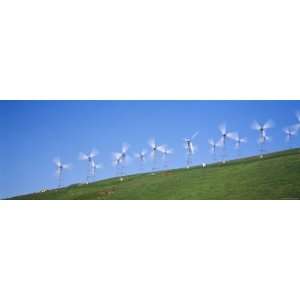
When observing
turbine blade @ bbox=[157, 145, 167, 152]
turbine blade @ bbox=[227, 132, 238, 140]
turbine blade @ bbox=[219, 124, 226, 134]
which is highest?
turbine blade @ bbox=[219, 124, 226, 134]

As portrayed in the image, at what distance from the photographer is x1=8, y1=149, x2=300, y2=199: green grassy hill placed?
10.8 m

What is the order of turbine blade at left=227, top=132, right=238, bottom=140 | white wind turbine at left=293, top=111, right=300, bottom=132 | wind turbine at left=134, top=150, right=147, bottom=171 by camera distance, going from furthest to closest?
wind turbine at left=134, top=150, right=147, bottom=171 → turbine blade at left=227, top=132, right=238, bottom=140 → white wind turbine at left=293, top=111, right=300, bottom=132

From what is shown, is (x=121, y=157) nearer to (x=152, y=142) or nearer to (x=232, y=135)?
(x=152, y=142)

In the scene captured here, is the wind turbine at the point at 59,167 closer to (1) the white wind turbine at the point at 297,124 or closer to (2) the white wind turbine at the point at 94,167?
(2) the white wind turbine at the point at 94,167

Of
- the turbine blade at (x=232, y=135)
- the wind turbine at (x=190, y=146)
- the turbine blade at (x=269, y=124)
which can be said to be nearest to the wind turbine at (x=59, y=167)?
the wind turbine at (x=190, y=146)

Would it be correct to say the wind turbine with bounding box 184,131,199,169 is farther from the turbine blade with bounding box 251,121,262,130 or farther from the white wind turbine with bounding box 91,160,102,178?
the white wind turbine with bounding box 91,160,102,178

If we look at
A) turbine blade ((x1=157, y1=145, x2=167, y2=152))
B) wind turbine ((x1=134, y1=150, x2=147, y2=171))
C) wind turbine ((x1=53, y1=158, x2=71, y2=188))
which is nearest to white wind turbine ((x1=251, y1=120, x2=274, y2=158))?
turbine blade ((x1=157, y1=145, x2=167, y2=152))

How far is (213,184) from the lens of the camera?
36.2 ft

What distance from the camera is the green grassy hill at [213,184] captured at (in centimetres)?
1083

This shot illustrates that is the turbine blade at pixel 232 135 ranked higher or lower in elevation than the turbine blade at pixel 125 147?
higher
